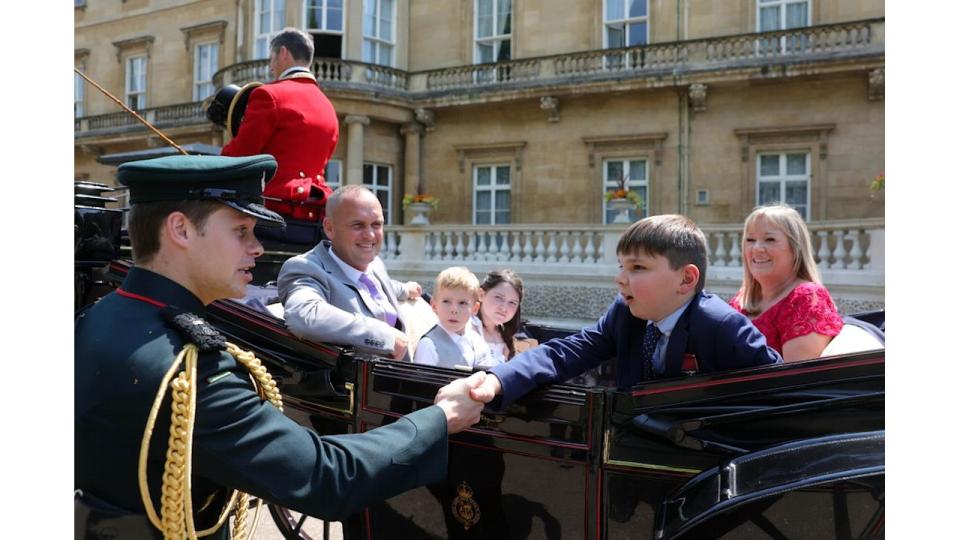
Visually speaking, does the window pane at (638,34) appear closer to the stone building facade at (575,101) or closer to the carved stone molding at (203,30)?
the stone building facade at (575,101)

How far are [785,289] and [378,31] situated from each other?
46.3 ft

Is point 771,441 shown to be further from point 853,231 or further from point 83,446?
point 853,231

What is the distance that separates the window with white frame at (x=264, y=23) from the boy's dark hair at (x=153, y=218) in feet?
50.1

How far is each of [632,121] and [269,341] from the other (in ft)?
40.2

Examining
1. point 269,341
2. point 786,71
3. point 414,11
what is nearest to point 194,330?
point 269,341

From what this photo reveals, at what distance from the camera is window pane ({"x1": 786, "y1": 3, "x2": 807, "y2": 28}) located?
13.1 metres

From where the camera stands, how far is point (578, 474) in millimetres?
1789

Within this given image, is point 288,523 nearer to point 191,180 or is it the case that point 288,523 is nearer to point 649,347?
point 649,347

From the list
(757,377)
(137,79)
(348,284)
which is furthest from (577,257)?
(137,79)

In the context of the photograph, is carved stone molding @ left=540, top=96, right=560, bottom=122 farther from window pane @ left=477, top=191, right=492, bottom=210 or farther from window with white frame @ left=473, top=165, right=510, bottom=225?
window pane @ left=477, top=191, right=492, bottom=210

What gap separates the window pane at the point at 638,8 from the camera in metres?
14.1

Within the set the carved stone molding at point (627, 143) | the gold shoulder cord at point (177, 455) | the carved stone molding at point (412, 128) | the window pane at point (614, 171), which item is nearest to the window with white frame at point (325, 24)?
the carved stone molding at point (412, 128)

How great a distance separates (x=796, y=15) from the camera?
1312 cm

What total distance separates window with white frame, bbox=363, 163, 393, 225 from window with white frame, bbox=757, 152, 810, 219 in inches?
275
